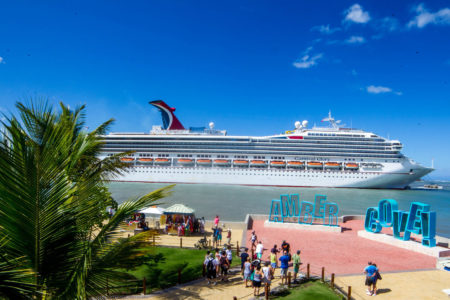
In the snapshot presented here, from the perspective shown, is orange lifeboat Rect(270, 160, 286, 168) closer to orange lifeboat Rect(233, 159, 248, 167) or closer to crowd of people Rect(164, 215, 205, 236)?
orange lifeboat Rect(233, 159, 248, 167)

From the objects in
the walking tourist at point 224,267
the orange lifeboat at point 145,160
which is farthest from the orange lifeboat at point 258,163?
the walking tourist at point 224,267

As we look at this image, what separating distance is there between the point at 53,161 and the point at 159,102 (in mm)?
62038

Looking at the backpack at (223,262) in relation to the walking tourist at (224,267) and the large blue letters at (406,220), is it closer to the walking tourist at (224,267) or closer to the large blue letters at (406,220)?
the walking tourist at (224,267)

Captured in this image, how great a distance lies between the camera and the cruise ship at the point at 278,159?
4862 centimetres

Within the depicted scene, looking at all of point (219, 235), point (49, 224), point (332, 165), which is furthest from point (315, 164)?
point (49, 224)

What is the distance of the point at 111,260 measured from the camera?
352cm

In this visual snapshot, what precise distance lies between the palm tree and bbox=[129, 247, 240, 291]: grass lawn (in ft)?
16.7

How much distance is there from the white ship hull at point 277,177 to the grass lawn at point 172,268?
38.9 m

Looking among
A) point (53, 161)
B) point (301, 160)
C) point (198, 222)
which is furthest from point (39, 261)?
point (301, 160)

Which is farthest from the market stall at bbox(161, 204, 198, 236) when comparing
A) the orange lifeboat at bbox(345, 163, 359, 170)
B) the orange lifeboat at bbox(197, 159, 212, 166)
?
the orange lifeboat at bbox(345, 163, 359, 170)

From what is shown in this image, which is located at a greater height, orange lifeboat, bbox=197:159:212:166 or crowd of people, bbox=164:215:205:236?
orange lifeboat, bbox=197:159:212:166

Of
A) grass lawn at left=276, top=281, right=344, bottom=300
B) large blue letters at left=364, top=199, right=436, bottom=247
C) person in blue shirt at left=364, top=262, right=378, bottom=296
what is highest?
large blue letters at left=364, top=199, right=436, bottom=247

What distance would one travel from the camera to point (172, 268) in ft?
31.3

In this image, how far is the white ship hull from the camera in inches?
1896
